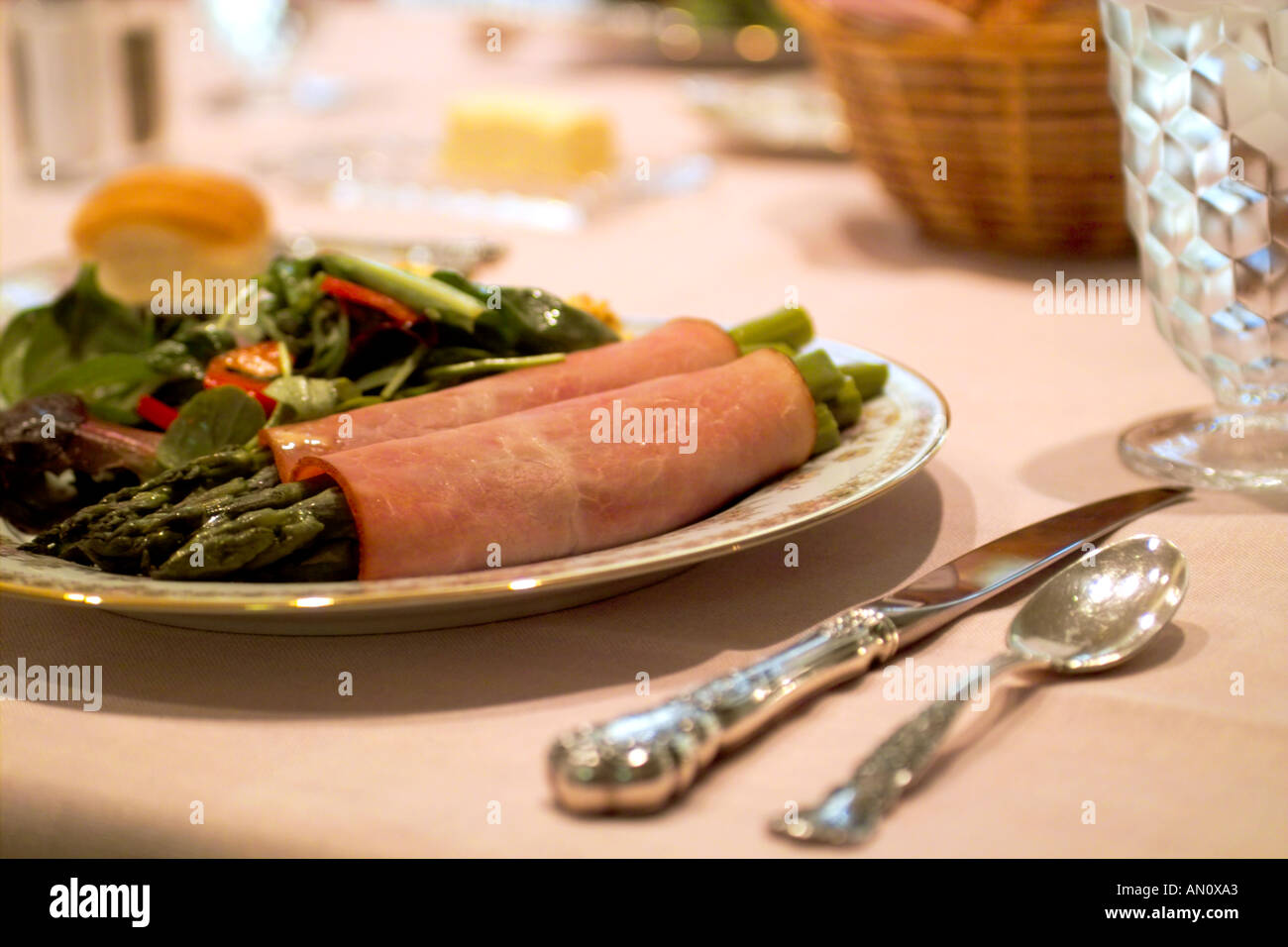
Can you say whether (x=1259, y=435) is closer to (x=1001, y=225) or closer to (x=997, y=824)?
(x=997, y=824)

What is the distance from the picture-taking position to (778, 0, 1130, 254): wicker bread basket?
1.99 metres

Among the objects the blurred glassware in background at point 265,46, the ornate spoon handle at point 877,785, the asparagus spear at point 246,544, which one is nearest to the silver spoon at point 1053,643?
the ornate spoon handle at point 877,785

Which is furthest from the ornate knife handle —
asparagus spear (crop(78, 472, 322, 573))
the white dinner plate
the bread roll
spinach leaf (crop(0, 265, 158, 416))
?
the bread roll

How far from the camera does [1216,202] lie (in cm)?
129

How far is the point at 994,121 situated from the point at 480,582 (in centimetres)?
144

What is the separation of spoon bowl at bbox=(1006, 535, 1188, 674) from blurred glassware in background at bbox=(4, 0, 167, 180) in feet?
8.20

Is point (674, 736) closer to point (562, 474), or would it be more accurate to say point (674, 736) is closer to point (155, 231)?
point (562, 474)

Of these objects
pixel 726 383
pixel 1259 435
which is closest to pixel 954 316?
pixel 1259 435

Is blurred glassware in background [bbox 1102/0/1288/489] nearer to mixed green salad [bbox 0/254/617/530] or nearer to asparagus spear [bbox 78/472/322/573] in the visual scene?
mixed green salad [bbox 0/254/617/530]

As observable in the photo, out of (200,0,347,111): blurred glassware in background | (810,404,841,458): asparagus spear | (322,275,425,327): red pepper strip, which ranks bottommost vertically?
(810,404,841,458): asparagus spear

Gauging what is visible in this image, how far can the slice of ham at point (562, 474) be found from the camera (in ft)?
3.36

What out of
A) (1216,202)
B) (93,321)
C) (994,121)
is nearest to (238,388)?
(93,321)

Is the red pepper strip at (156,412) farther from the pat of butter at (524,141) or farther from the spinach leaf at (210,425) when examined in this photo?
the pat of butter at (524,141)
